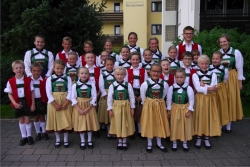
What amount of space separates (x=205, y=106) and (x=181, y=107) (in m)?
0.52

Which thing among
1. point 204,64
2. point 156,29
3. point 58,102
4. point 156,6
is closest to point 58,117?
point 58,102

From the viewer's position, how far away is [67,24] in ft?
27.9

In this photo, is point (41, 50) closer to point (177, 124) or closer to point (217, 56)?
point (177, 124)

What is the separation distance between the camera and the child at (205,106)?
525 cm

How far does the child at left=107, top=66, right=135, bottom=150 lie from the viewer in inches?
204

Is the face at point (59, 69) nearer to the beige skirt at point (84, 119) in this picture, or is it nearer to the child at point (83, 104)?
the child at point (83, 104)

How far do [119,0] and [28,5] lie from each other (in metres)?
28.0

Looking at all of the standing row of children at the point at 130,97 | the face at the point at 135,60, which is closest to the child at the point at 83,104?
the standing row of children at the point at 130,97

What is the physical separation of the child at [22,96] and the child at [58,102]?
461 mm

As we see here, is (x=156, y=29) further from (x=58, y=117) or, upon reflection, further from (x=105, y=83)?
(x=58, y=117)

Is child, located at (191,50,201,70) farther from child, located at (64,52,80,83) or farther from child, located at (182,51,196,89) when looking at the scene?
child, located at (64,52,80,83)

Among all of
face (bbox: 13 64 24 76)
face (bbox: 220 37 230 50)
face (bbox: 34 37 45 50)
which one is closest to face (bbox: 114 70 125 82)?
face (bbox: 13 64 24 76)

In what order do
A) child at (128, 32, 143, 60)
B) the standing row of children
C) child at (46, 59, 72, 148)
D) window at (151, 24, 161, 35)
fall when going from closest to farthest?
1. the standing row of children
2. child at (46, 59, 72, 148)
3. child at (128, 32, 143, 60)
4. window at (151, 24, 161, 35)

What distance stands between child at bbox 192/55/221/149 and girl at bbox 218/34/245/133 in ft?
3.38
